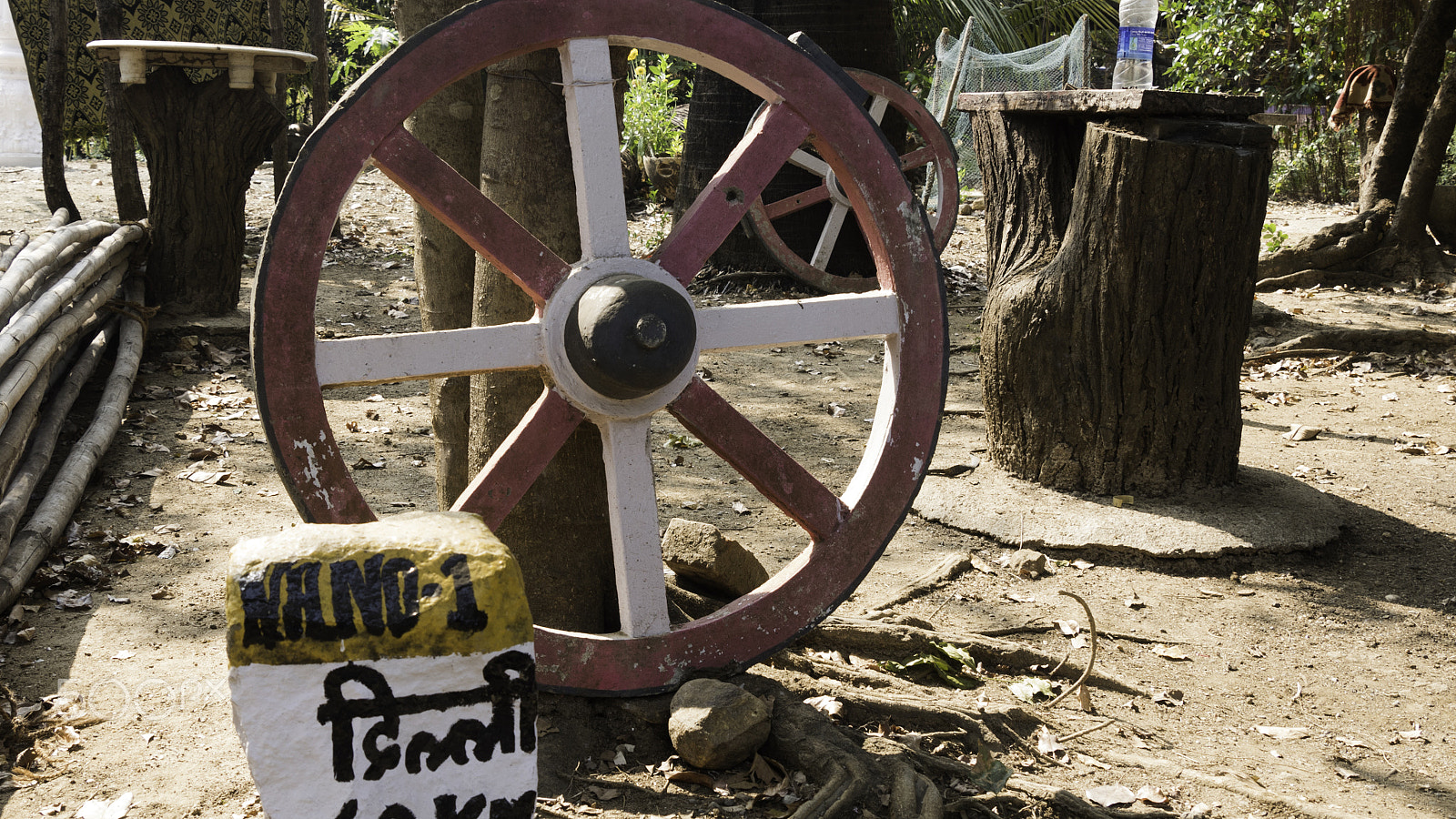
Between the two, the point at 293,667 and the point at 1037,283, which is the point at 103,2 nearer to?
the point at 1037,283

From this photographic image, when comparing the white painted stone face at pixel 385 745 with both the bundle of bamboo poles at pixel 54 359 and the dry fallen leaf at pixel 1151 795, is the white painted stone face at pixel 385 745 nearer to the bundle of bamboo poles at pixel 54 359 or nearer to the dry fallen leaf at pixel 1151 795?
the dry fallen leaf at pixel 1151 795

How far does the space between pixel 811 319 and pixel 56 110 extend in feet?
20.0

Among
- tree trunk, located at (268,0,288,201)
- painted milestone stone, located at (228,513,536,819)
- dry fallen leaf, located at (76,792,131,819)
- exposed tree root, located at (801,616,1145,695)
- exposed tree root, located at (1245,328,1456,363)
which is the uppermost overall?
tree trunk, located at (268,0,288,201)

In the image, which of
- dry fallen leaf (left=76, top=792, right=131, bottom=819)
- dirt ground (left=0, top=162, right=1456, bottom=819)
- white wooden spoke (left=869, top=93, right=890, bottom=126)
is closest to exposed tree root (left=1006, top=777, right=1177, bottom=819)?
dirt ground (left=0, top=162, right=1456, bottom=819)

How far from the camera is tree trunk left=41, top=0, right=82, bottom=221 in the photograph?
20.9 ft

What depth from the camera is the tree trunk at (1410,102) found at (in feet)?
25.4

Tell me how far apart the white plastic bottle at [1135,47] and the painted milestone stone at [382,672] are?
10.3 feet

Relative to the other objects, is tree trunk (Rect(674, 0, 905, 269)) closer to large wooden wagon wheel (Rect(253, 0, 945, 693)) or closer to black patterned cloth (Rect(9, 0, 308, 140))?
black patterned cloth (Rect(9, 0, 308, 140))

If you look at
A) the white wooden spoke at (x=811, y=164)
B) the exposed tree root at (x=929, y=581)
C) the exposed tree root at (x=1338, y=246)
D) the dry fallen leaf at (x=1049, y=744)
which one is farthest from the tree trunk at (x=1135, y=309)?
the exposed tree root at (x=1338, y=246)

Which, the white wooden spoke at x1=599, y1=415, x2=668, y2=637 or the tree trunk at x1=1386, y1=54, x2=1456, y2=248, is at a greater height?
the tree trunk at x1=1386, y1=54, x2=1456, y2=248

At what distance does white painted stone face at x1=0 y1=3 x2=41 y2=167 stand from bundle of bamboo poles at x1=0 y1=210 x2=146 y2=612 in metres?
4.64

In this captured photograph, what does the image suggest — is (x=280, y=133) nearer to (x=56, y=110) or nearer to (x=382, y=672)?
(x=56, y=110)

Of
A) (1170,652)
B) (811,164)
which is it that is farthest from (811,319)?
(811,164)

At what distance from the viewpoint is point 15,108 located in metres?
9.29
